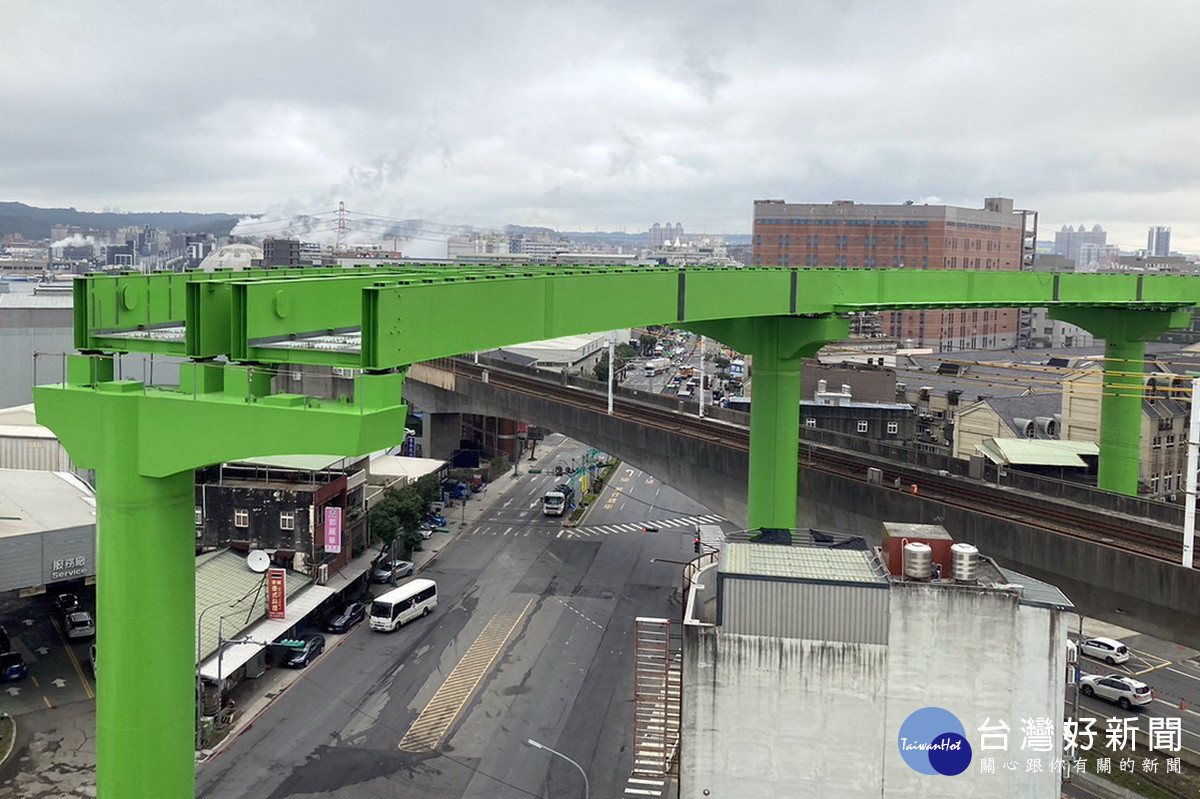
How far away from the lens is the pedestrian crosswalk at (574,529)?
4791 cm

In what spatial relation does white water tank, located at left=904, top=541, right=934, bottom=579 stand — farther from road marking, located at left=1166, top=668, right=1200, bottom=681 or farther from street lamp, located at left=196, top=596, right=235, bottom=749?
road marking, located at left=1166, top=668, right=1200, bottom=681

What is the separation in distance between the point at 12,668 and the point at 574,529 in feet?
84.1

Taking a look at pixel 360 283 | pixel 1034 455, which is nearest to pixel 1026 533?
pixel 360 283

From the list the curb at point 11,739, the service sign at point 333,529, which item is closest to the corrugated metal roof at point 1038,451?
the service sign at point 333,529

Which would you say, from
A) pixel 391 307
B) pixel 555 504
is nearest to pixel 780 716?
pixel 391 307

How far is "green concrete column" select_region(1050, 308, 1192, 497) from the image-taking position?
39.0 m

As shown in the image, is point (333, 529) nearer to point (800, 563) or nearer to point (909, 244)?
point (800, 563)

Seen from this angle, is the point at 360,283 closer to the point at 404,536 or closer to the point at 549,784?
the point at 549,784

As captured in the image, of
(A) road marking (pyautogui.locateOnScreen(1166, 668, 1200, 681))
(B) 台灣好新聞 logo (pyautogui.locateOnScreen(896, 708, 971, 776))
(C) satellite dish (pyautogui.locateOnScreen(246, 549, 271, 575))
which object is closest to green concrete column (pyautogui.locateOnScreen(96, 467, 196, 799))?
(B) 台灣好新聞 logo (pyautogui.locateOnScreen(896, 708, 971, 776))

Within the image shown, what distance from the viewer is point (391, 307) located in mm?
11570

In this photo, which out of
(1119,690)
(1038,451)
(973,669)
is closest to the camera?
(973,669)

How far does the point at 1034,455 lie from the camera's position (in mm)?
45625

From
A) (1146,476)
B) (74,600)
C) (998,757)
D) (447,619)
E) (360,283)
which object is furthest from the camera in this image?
(1146,476)

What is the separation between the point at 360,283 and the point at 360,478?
28.1 metres
